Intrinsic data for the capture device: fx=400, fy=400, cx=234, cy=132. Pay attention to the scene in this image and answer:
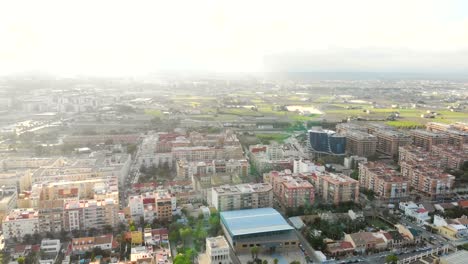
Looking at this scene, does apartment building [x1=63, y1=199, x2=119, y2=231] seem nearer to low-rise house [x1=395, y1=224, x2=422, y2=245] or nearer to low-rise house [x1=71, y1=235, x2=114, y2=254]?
low-rise house [x1=71, y1=235, x2=114, y2=254]

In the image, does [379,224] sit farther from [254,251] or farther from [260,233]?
[254,251]

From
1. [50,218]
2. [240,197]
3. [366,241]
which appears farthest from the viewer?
[240,197]

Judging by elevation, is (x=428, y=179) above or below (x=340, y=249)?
above

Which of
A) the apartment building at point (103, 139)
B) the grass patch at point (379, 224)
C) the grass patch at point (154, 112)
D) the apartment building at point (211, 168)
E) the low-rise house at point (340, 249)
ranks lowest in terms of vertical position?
the grass patch at point (379, 224)

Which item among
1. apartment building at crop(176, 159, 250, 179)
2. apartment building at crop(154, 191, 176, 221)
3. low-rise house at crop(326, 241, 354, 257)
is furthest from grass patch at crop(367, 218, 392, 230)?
apartment building at crop(154, 191, 176, 221)

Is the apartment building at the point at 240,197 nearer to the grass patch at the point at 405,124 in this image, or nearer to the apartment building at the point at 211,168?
the apartment building at the point at 211,168

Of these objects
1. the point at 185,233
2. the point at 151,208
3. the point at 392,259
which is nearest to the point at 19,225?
the point at 151,208

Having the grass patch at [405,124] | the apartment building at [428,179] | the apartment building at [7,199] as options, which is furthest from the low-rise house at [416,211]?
the grass patch at [405,124]
